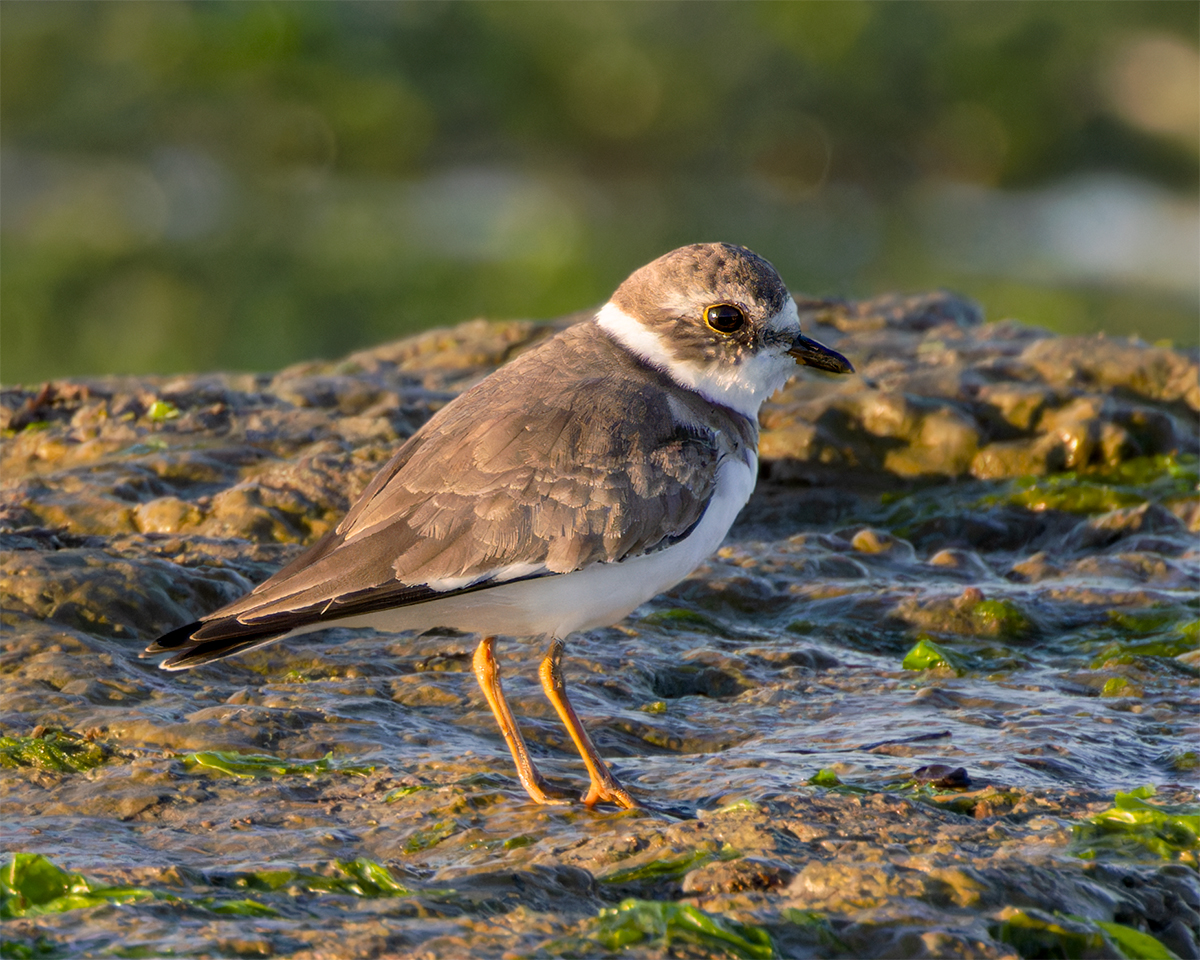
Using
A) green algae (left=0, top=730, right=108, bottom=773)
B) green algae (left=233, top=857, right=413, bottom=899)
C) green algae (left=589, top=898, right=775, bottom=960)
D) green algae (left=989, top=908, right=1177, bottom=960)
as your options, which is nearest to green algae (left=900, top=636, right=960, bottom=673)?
green algae (left=989, top=908, right=1177, bottom=960)

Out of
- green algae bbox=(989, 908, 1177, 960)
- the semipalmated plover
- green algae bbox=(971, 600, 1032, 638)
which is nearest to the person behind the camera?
green algae bbox=(989, 908, 1177, 960)

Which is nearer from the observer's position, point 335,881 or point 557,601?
point 335,881

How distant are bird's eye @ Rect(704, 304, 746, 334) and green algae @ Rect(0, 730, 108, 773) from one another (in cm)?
245

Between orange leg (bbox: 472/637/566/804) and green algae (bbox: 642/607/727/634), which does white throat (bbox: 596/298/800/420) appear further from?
orange leg (bbox: 472/637/566/804)

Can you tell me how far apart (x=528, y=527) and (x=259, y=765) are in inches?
42.8

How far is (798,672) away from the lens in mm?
5652

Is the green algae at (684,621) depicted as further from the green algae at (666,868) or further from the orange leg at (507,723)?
the green algae at (666,868)

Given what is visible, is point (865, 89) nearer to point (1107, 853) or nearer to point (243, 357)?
point (243, 357)

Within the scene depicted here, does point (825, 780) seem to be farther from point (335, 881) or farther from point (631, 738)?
point (335, 881)

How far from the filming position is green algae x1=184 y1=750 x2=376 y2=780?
4566mm

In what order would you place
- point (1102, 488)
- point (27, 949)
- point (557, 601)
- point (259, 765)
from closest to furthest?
point (27, 949), point (259, 765), point (557, 601), point (1102, 488)

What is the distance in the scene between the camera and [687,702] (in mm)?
5426

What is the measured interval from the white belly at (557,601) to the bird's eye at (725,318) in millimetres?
766

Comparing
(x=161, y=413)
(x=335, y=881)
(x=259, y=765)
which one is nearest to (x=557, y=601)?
(x=259, y=765)
